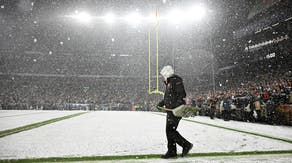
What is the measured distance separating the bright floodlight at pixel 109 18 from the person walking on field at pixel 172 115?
26314mm

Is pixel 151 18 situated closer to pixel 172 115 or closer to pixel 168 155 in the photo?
pixel 172 115

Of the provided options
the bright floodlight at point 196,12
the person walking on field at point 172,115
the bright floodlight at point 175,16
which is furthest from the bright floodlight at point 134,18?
the person walking on field at point 172,115

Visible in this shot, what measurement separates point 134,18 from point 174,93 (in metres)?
26.3

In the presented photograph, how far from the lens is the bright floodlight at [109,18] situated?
2747cm

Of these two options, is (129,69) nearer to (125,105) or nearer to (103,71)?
(103,71)

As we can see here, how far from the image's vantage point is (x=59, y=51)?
31656 millimetres

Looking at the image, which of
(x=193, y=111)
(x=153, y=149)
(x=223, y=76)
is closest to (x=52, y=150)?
(x=153, y=149)

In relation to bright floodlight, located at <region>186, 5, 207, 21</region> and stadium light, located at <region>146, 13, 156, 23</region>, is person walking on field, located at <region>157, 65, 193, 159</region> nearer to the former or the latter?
bright floodlight, located at <region>186, 5, 207, 21</region>

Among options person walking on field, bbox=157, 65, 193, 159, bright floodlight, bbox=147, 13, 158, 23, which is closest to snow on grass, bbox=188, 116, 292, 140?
person walking on field, bbox=157, 65, 193, 159

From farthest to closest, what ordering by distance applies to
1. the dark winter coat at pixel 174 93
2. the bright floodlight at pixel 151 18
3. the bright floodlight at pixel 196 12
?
the bright floodlight at pixel 151 18 → the bright floodlight at pixel 196 12 → the dark winter coat at pixel 174 93

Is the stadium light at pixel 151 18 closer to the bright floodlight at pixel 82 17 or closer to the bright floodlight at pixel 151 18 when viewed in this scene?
the bright floodlight at pixel 151 18

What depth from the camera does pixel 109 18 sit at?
2794 centimetres

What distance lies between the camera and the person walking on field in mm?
2809

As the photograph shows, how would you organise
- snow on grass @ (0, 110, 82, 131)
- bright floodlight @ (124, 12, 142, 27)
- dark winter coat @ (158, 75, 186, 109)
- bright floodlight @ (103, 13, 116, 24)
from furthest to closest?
bright floodlight @ (103, 13, 116, 24)
bright floodlight @ (124, 12, 142, 27)
snow on grass @ (0, 110, 82, 131)
dark winter coat @ (158, 75, 186, 109)
